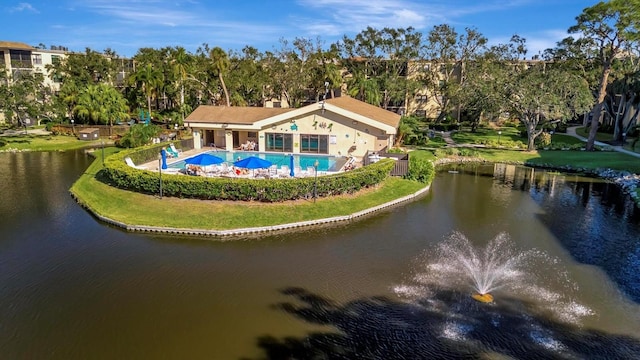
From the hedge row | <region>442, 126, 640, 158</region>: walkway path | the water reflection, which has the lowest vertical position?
the water reflection

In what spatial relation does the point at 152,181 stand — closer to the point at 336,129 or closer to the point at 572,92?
the point at 336,129

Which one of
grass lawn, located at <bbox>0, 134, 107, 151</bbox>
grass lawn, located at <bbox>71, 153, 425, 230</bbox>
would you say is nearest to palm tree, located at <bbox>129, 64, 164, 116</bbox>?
grass lawn, located at <bbox>0, 134, 107, 151</bbox>

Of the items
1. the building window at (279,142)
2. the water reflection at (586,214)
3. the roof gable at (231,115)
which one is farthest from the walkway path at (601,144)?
the roof gable at (231,115)

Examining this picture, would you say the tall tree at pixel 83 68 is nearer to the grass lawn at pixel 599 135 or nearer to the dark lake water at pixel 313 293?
the dark lake water at pixel 313 293

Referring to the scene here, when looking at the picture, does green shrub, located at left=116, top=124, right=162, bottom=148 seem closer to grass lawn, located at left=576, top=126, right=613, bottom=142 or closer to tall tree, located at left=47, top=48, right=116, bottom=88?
tall tree, located at left=47, top=48, right=116, bottom=88

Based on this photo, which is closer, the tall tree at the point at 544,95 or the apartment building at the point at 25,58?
the tall tree at the point at 544,95

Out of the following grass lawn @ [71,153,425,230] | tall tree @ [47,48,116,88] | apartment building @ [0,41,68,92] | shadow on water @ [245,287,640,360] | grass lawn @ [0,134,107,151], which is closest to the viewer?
shadow on water @ [245,287,640,360]

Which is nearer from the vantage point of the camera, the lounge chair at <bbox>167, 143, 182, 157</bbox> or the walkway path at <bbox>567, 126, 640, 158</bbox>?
the lounge chair at <bbox>167, 143, 182, 157</bbox>
